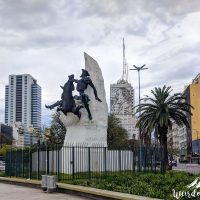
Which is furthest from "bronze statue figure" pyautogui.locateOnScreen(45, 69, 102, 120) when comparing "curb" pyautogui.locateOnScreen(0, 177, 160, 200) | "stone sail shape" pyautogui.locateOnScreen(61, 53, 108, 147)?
"curb" pyautogui.locateOnScreen(0, 177, 160, 200)

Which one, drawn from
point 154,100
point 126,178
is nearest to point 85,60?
point 126,178

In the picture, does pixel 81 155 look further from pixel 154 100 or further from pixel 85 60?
pixel 154 100

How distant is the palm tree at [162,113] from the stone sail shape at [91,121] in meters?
15.3

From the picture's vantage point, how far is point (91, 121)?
89.4 ft

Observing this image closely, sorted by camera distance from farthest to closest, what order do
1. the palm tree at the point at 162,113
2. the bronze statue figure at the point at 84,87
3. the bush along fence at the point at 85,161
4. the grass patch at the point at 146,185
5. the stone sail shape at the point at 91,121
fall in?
the palm tree at the point at 162,113, the stone sail shape at the point at 91,121, the bronze statue figure at the point at 84,87, the bush along fence at the point at 85,161, the grass patch at the point at 146,185

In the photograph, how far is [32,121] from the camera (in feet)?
471

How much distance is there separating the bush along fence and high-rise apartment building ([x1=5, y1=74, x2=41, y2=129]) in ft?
370

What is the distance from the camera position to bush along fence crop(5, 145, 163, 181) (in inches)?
897

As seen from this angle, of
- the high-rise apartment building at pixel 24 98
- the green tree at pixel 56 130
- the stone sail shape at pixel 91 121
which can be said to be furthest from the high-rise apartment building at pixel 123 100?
the stone sail shape at pixel 91 121

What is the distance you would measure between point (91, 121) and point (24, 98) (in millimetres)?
115679

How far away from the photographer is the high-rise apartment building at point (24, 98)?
455 feet

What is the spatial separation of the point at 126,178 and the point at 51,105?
395 inches

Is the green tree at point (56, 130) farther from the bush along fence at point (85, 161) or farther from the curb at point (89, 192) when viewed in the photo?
the curb at point (89, 192)

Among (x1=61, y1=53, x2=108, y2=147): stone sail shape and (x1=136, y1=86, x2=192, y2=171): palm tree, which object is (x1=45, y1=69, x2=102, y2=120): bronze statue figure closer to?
(x1=61, y1=53, x2=108, y2=147): stone sail shape
